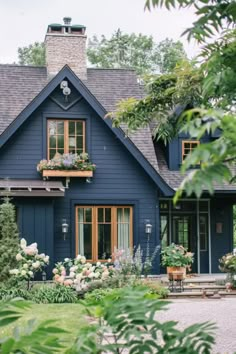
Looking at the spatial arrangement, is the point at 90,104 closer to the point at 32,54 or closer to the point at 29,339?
the point at 29,339

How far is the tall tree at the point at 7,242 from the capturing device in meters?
13.9

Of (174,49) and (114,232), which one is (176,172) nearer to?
(114,232)

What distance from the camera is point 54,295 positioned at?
13.6 metres

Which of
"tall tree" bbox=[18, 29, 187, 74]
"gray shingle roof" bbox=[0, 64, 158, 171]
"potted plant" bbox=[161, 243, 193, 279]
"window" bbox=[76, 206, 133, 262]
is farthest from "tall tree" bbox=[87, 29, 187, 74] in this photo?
"potted plant" bbox=[161, 243, 193, 279]

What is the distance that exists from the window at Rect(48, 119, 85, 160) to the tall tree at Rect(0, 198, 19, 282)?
3.05m

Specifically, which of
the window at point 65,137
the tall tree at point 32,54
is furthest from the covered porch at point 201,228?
the tall tree at point 32,54

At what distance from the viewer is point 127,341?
2154mm

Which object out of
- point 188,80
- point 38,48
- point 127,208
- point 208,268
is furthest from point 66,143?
point 38,48

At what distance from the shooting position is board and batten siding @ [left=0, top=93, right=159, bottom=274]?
16734 mm

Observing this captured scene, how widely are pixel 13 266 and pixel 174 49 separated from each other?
93.5 feet

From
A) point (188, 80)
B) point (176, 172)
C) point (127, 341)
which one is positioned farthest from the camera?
point (176, 172)

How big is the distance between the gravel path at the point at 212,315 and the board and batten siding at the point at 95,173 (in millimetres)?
3553

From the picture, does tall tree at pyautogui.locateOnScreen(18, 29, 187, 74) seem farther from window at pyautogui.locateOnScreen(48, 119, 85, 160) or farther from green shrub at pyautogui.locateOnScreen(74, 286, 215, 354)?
green shrub at pyautogui.locateOnScreen(74, 286, 215, 354)

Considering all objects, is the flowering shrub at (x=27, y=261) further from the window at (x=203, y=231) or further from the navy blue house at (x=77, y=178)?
the window at (x=203, y=231)
